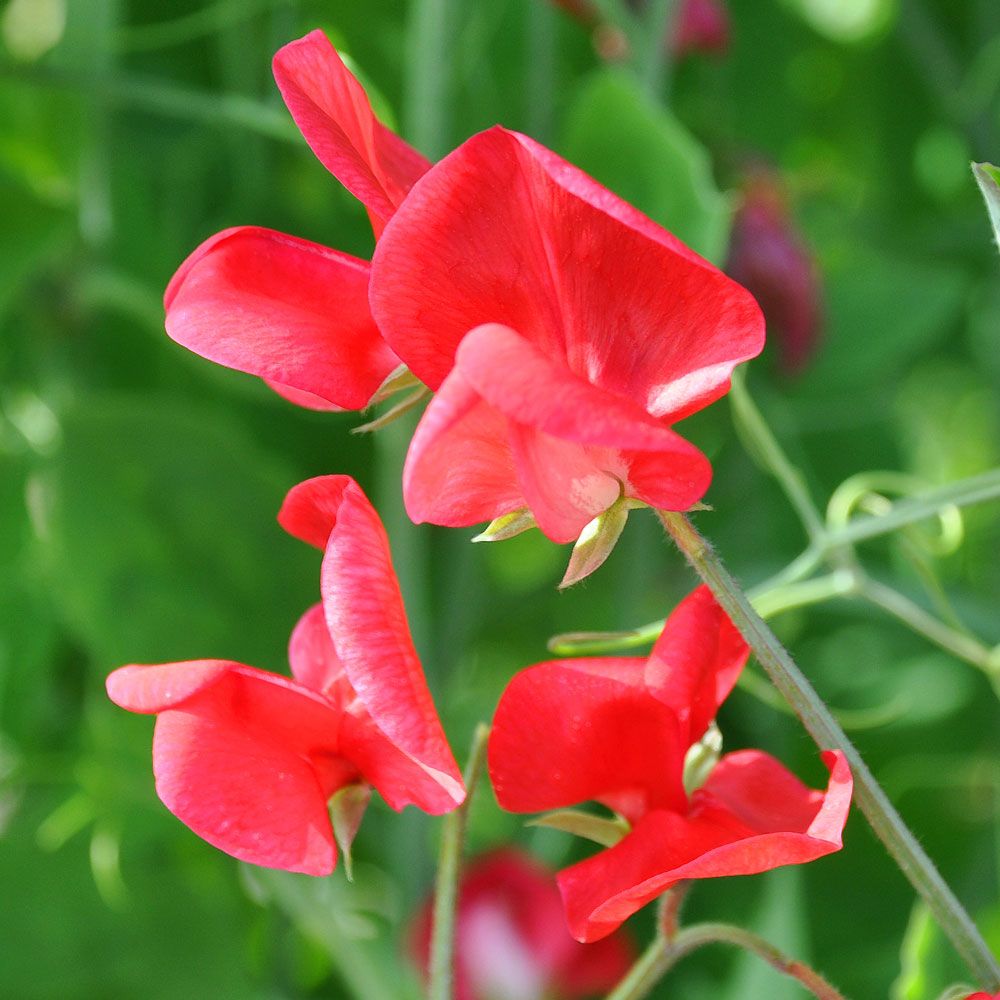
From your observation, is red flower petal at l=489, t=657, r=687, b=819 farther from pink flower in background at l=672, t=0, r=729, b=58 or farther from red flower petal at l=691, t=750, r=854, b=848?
pink flower in background at l=672, t=0, r=729, b=58

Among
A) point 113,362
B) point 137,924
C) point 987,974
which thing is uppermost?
point 987,974

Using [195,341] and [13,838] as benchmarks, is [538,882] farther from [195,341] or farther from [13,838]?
[195,341]

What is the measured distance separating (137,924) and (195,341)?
1.44 ft

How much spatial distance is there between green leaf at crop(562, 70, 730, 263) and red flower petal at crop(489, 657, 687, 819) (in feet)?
0.74

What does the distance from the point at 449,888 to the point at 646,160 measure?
12.1 inches

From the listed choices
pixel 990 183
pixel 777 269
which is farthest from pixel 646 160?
pixel 990 183

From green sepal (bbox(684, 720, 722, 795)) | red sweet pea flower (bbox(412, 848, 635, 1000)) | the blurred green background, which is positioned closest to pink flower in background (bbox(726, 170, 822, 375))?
the blurred green background

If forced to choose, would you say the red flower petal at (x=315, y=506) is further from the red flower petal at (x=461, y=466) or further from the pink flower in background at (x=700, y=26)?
the pink flower in background at (x=700, y=26)

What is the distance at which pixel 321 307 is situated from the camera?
0.90ft

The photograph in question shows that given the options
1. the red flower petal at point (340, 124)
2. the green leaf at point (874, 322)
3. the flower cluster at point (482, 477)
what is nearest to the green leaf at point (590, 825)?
the flower cluster at point (482, 477)

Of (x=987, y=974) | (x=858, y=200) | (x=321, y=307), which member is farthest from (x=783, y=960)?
(x=858, y=200)

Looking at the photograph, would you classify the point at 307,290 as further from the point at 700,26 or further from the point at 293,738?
the point at 700,26

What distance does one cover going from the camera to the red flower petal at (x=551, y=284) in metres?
0.23

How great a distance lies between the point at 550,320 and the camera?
249 mm
